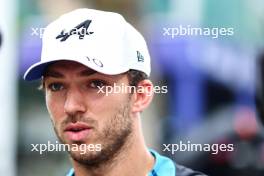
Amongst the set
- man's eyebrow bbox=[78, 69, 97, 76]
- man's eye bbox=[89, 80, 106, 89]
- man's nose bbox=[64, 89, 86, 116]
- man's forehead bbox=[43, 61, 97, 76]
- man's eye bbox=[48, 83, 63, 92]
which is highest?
man's forehead bbox=[43, 61, 97, 76]

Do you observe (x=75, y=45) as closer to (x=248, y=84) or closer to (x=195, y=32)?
(x=195, y=32)

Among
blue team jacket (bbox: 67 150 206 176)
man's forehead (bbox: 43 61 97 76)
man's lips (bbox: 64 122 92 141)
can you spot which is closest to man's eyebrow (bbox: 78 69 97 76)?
man's forehead (bbox: 43 61 97 76)

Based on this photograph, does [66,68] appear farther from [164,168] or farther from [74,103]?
[164,168]

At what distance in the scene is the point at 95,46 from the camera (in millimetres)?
1225

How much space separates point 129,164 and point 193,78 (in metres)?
0.31

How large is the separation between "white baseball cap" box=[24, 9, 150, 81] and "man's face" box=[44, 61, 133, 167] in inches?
1.9

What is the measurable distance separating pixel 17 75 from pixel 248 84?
54cm

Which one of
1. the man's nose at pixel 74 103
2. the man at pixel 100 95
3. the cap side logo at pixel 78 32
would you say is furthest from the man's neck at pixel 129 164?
the cap side logo at pixel 78 32

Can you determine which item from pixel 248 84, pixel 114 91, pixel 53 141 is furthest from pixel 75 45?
pixel 248 84

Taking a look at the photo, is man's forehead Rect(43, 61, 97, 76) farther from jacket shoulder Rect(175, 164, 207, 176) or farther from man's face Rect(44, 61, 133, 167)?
jacket shoulder Rect(175, 164, 207, 176)

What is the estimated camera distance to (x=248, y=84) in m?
1.52

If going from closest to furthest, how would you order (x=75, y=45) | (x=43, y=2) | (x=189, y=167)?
1. (x=75, y=45)
2. (x=189, y=167)
3. (x=43, y=2)

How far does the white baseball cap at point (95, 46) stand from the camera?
1.20 metres

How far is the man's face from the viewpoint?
50.2 inches
